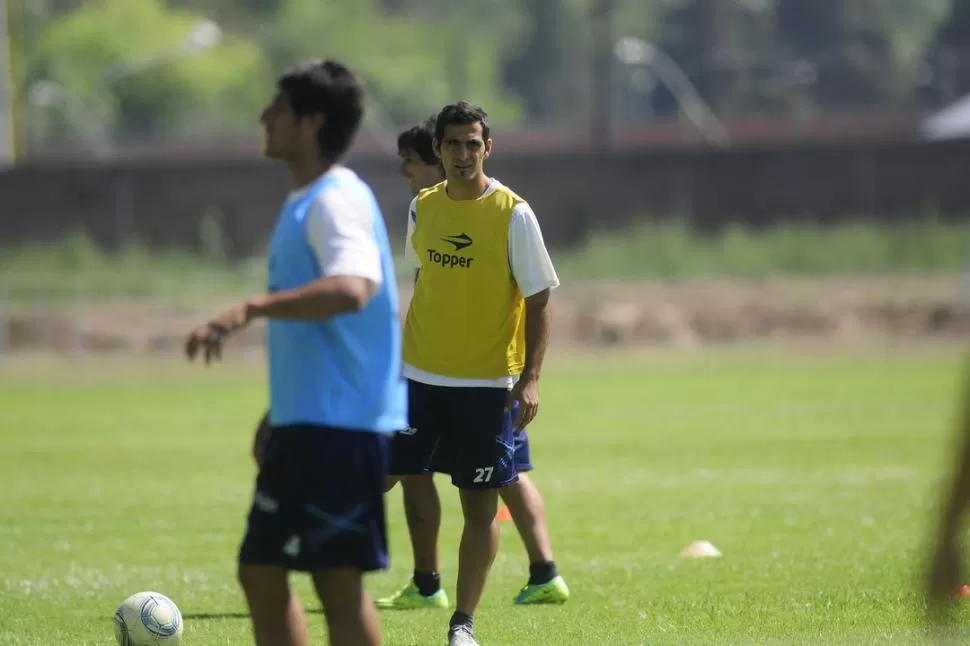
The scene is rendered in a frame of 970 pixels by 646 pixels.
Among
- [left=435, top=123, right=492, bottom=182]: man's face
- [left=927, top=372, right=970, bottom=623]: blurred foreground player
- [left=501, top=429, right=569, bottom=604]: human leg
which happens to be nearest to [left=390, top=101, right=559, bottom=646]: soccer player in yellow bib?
[left=435, top=123, right=492, bottom=182]: man's face

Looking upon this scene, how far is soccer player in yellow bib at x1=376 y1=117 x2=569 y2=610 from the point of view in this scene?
866cm

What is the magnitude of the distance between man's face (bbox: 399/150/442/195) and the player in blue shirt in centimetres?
306

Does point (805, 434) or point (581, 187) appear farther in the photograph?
point (581, 187)

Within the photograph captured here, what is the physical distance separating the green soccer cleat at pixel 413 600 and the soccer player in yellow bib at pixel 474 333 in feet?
3.73

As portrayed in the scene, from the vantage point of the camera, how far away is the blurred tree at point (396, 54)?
119000 millimetres

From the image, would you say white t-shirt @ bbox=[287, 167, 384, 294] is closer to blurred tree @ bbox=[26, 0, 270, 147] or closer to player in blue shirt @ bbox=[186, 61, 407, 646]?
player in blue shirt @ bbox=[186, 61, 407, 646]

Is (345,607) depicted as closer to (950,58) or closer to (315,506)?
(315,506)

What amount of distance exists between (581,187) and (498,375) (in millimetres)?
40809

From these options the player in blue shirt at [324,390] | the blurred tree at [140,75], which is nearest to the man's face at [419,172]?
the player in blue shirt at [324,390]

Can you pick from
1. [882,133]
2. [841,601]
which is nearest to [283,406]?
[841,601]

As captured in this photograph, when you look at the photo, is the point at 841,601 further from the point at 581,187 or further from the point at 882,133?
the point at 882,133

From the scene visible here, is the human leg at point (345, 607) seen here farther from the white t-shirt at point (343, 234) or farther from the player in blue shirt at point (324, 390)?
the white t-shirt at point (343, 234)

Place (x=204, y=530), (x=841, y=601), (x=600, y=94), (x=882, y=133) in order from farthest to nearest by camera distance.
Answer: (x=882, y=133)
(x=600, y=94)
(x=204, y=530)
(x=841, y=601)

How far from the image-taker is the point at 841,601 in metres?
8.58
